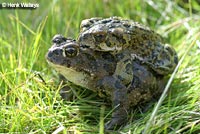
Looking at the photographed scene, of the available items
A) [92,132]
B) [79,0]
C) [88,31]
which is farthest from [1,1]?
[92,132]

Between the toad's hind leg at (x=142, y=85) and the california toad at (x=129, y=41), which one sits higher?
the california toad at (x=129, y=41)

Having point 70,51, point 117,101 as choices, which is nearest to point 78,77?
point 70,51

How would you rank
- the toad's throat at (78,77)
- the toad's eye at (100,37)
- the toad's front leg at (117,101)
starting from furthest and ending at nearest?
the toad's throat at (78,77) → the toad's front leg at (117,101) → the toad's eye at (100,37)

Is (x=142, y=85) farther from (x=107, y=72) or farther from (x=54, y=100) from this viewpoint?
(x=54, y=100)

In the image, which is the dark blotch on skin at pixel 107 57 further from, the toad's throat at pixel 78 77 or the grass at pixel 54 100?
the grass at pixel 54 100

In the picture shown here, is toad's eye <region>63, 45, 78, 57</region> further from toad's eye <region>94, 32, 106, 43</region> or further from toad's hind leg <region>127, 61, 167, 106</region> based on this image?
toad's hind leg <region>127, 61, 167, 106</region>

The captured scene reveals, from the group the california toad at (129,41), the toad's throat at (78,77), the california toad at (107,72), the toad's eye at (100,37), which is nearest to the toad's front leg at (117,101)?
the california toad at (107,72)

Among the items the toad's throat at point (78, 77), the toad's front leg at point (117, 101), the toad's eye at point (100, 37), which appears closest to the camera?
the toad's eye at point (100, 37)
